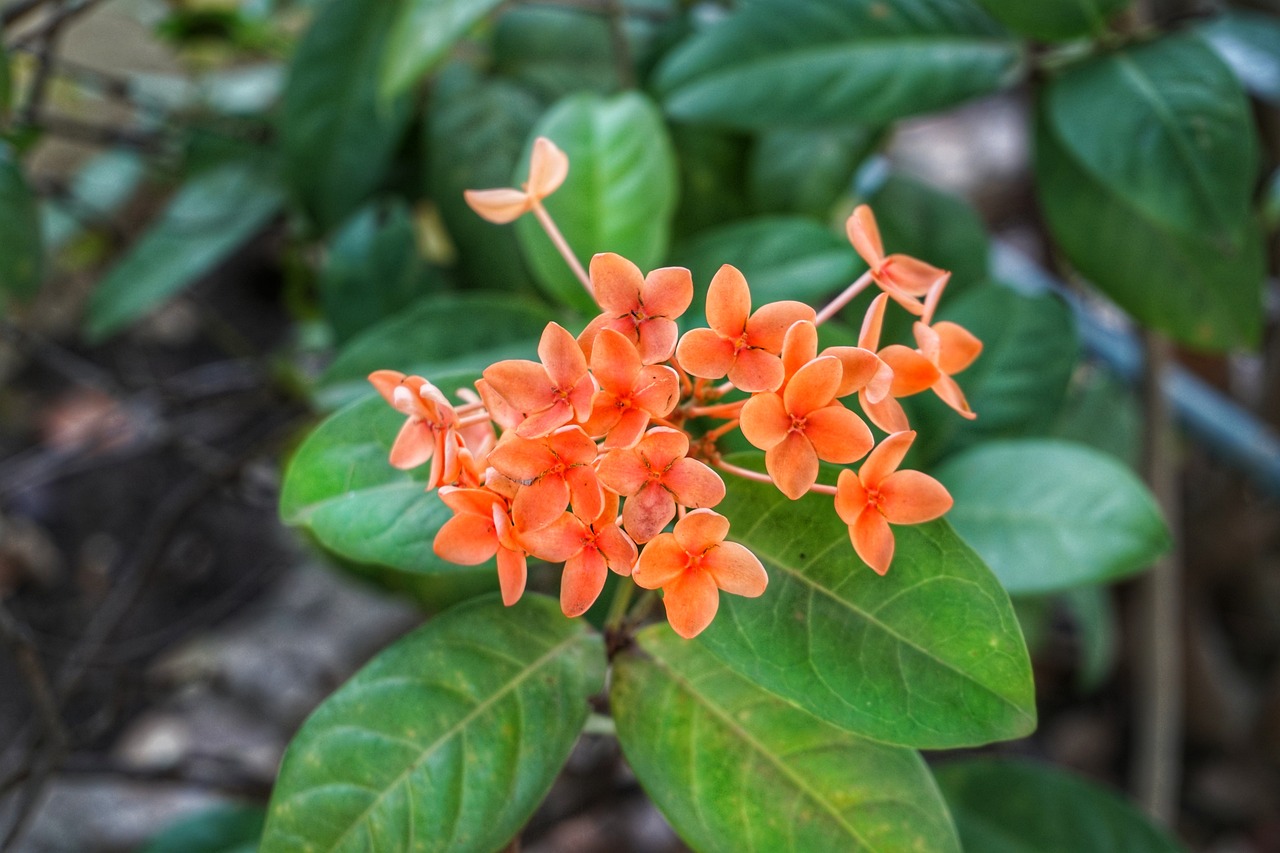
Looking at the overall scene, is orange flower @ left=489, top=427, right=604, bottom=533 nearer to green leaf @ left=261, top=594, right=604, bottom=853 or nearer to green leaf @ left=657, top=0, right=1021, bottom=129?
green leaf @ left=261, top=594, right=604, bottom=853

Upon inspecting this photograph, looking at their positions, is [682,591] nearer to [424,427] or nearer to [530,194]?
[424,427]

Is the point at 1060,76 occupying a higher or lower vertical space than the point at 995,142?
A: higher

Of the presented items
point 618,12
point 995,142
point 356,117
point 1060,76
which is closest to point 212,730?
point 356,117

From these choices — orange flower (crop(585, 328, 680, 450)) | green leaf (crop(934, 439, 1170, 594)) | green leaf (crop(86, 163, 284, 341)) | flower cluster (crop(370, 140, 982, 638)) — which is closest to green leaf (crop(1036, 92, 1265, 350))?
green leaf (crop(934, 439, 1170, 594))

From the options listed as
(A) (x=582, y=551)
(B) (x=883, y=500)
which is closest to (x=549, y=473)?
(A) (x=582, y=551)

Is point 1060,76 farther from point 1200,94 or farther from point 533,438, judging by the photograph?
point 533,438

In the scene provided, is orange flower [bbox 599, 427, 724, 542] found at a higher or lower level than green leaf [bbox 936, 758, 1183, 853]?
higher

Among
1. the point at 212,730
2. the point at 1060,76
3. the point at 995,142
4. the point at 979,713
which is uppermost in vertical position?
the point at 1060,76
